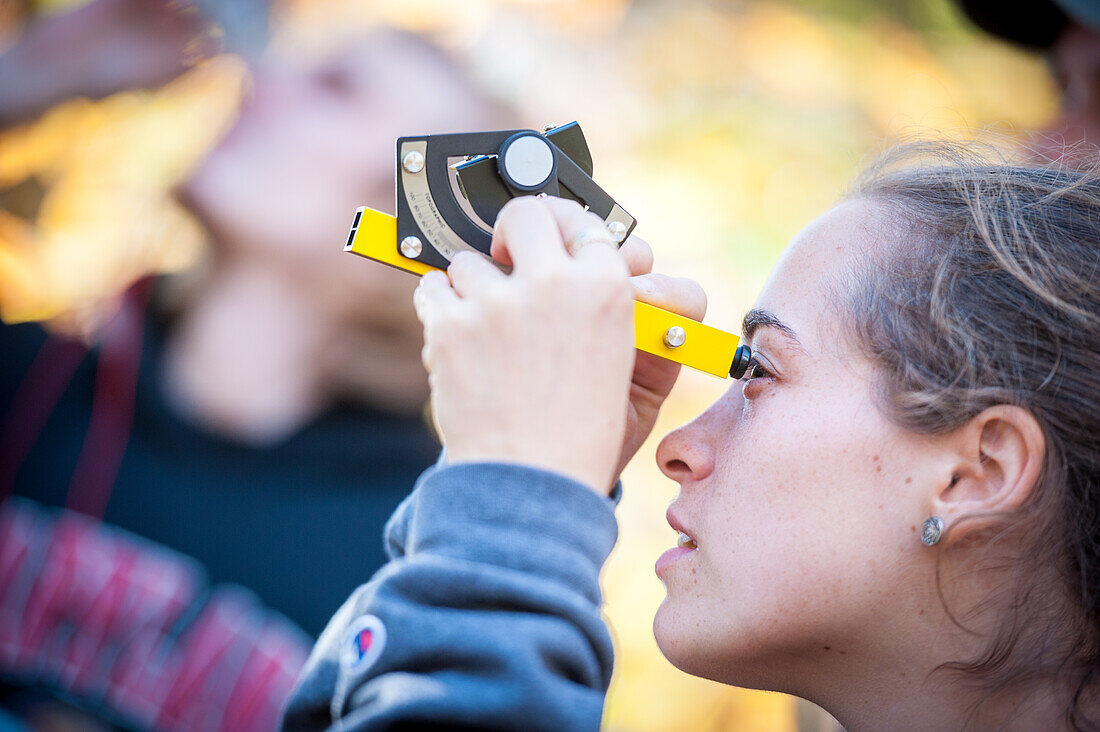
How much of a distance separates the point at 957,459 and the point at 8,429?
1.41 metres

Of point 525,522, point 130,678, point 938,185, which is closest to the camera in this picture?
point 525,522

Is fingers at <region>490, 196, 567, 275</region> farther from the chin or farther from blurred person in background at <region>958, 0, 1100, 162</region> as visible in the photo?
blurred person in background at <region>958, 0, 1100, 162</region>

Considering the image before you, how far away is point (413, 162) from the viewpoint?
0.72 metres

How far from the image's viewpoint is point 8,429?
1357 mm

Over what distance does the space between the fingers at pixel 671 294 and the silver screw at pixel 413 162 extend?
213mm

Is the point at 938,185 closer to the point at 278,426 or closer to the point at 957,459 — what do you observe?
the point at 957,459

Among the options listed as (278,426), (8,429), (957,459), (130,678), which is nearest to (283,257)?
(278,426)

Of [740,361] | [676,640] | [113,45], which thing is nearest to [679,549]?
[676,640]

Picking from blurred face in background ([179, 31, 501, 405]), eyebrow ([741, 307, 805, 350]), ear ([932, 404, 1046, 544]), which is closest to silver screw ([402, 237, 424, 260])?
eyebrow ([741, 307, 805, 350])

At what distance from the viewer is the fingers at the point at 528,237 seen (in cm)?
61

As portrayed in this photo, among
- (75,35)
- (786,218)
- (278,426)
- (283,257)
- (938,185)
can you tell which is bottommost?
(278,426)

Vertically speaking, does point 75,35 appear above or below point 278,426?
above

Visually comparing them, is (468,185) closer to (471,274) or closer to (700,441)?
(471,274)

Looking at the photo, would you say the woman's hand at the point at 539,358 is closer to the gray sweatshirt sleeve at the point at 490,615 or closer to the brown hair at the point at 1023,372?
the gray sweatshirt sleeve at the point at 490,615
